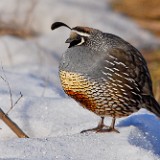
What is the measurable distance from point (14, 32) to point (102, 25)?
1825mm

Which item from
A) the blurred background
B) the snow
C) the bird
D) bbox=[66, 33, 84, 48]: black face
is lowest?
the blurred background

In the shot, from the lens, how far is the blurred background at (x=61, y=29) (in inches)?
389

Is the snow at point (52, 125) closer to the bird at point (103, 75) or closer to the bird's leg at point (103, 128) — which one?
the bird's leg at point (103, 128)

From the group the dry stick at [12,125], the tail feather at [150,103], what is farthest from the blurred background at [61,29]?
the dry stick at [12,125]

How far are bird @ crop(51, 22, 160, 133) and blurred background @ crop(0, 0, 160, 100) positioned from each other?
3202mm

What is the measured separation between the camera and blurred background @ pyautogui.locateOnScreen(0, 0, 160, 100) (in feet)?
32.4

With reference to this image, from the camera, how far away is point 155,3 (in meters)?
13.8

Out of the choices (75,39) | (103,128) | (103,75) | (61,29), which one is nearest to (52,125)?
(103,128)

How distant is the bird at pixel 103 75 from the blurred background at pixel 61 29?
10.5ft

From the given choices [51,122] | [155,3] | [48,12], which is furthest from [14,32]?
[51,122]

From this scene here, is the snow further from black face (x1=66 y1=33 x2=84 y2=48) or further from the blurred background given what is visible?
black face (x1=66 y1=33 x2=84 y2=48)

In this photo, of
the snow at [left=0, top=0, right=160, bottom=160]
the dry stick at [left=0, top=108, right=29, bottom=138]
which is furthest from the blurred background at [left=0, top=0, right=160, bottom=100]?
the dry stick at [left=0, top=108, right=29, bottom=138]

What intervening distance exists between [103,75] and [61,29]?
21.7 feet

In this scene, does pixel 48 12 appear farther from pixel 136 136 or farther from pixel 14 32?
pixel 136 136
